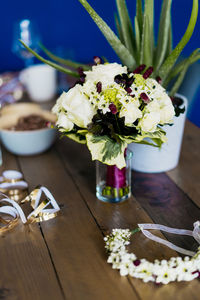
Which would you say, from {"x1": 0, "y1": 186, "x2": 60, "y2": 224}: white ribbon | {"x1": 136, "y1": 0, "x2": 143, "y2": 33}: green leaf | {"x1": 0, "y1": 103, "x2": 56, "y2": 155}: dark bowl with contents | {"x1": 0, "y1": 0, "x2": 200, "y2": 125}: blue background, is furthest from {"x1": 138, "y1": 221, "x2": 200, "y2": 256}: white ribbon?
{"x1": 0, "y1": 0, "x2": 200, "y2": 125}: blue background

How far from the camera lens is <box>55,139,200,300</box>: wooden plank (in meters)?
0.74

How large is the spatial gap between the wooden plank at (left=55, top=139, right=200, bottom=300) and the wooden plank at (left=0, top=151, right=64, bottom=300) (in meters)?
0.15

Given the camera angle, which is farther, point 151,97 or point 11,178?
point 11,178

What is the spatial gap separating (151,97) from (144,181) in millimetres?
307

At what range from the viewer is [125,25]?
3.76 feet

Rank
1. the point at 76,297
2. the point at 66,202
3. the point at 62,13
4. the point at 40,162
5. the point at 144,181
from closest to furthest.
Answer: the point at 76,297, the point at 66,202, the point at 144,181, the point at 40,162, the point at 62,13

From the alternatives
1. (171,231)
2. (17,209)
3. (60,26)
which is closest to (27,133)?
(17,209)

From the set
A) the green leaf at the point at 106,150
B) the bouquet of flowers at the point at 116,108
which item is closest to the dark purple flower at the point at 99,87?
the bouquet of flowers at the point at 116,108

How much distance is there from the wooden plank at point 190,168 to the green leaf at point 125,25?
0.36 metres

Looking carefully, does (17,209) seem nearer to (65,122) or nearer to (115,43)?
(65,122)

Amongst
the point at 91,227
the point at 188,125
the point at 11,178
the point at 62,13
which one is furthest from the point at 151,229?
the point at 62,13

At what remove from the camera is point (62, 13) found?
2361 millimetres

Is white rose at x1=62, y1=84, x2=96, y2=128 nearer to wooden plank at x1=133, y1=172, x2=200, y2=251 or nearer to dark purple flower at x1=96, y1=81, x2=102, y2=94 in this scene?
dark purple flower at x1=96, y1=81, x2=102, y2=94

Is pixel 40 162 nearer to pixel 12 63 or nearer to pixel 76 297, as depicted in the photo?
pixel 76 297
